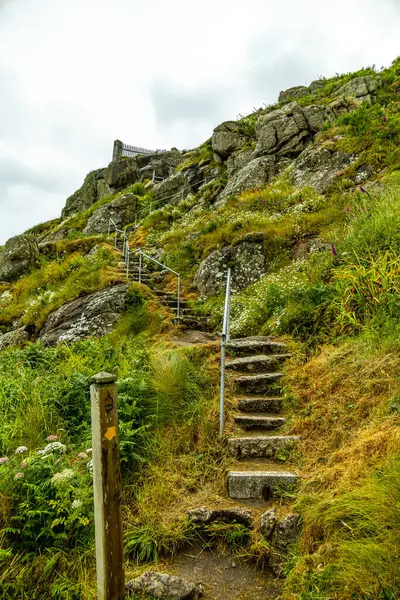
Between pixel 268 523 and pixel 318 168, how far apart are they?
11.6m

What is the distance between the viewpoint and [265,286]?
827 cm

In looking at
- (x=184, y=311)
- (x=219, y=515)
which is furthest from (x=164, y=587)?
(x=184, y=311)

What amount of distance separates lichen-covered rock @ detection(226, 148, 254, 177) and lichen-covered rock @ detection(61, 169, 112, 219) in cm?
1470

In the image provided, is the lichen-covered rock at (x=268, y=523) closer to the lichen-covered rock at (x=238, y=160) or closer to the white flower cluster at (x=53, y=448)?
the white flower cluster at (x=53, y=448)

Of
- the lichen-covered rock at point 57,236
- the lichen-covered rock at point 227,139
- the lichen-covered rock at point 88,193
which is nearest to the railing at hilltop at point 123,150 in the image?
the lichen-covered rock at point 88,193

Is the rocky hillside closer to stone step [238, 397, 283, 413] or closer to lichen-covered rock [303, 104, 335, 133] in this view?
stone step [238, 397, 283, 413]

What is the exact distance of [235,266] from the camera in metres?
9.76

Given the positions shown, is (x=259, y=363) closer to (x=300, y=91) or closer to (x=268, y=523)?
(x=268, y=523)

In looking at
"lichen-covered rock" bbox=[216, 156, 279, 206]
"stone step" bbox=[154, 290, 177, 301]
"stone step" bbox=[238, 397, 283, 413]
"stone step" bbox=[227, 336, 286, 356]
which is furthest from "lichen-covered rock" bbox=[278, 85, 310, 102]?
"stone step" bbox=[238, 397, 283, 413]

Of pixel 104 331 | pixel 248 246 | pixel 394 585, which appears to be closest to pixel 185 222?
pixel 248 246

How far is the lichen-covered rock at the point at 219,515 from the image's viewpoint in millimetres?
3293

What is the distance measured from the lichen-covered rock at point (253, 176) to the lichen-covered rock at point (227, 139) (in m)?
3.86

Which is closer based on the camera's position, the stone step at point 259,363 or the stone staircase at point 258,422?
the stone staircase at point 258,422

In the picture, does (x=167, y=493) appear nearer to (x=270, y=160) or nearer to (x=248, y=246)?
(x=248, y=246)
